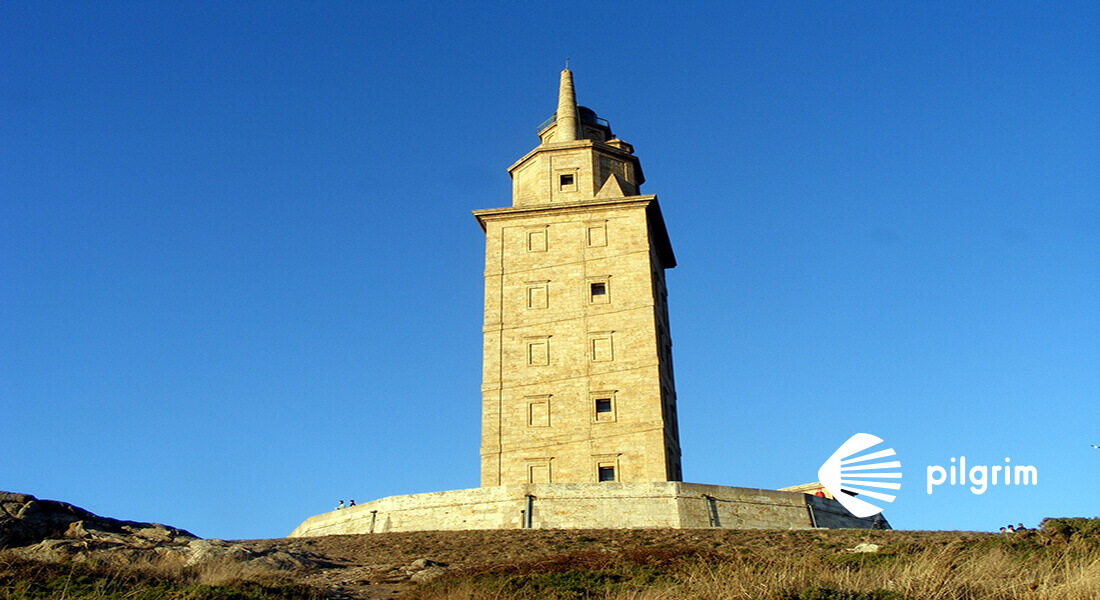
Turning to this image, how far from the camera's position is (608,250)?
119ft

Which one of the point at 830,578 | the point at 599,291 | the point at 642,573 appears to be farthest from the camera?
the point at 599,291

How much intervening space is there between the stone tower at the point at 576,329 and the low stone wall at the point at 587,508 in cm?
346

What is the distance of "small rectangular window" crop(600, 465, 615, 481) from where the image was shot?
105 feet

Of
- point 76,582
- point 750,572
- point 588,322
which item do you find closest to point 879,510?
point 588,322

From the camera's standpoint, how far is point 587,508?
2783 cm

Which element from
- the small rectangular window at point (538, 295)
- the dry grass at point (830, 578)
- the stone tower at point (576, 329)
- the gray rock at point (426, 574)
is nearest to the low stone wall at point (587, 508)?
the stone tower at point (576, 329)

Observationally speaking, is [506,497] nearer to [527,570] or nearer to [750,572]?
[527,570]

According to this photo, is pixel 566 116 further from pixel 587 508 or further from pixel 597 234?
pixel 587 508

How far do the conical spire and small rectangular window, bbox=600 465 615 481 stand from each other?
50.5ft

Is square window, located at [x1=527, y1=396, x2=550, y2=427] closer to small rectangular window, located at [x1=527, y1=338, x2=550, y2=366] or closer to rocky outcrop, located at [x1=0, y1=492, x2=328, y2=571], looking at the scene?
small rectangular window, located at [x1=527, y1=338, x2=550, y2=366]

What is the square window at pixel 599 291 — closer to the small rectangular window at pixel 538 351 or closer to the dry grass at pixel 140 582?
the small rectangular window at pixel 538 351

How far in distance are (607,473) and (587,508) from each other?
14.9ft

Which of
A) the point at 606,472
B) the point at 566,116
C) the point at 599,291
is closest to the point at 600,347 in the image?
the point at 599,291

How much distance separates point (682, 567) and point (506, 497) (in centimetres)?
1298
